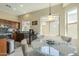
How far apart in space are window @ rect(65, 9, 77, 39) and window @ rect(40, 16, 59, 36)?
16cm

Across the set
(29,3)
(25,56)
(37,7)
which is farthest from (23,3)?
(25,56)

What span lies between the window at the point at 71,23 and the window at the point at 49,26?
0.16 meters

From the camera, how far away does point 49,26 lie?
78.7 inches

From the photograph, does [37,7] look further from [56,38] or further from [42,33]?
[56,38]

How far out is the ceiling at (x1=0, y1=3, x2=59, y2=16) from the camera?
1942 mm

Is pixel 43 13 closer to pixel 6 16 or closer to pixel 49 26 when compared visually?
pixel 49 26

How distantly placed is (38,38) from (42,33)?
0.10 meters

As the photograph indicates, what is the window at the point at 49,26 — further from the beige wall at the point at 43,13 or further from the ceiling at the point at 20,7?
the ceiling at the point at 20,7

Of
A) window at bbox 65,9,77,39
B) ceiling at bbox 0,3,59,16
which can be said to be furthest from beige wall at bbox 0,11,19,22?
window at bbox 65,9,77,39

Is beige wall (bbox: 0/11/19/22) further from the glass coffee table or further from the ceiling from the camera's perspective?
the glass coffee table

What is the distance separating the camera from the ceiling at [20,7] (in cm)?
194

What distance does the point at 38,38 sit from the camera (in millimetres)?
1971

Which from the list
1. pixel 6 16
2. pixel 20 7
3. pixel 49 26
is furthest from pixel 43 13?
pixel 6 16

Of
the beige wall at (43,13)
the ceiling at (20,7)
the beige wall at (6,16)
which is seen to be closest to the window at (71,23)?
the beige wall at (43,13)
